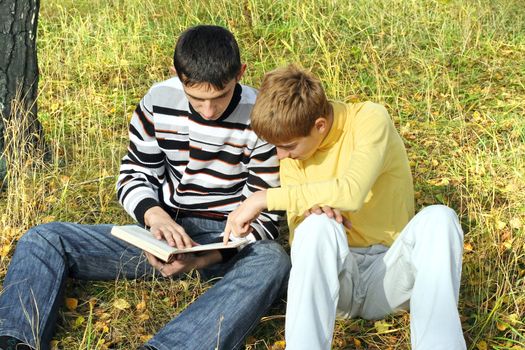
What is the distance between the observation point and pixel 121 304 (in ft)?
11.7

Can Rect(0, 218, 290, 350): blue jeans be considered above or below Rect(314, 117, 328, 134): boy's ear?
below

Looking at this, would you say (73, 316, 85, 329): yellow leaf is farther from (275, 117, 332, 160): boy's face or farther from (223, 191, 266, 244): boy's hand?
(275, 117, 332, 160): boy's face

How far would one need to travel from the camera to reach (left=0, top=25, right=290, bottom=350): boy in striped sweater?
10.3 ft

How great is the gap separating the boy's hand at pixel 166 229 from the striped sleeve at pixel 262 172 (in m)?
0.34

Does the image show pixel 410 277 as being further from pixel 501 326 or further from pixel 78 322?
pixel 78 322

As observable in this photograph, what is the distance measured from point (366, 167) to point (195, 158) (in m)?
0.89

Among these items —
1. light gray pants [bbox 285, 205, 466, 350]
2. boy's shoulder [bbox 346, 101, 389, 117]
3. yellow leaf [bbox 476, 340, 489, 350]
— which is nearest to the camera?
light gray pants [bbox 285, 205, 466, 350]

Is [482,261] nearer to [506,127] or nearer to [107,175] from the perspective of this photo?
[506,127]

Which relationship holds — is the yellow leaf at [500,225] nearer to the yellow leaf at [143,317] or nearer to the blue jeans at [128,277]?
the blue jeans at [128,277]

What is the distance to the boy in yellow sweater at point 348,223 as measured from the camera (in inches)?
108

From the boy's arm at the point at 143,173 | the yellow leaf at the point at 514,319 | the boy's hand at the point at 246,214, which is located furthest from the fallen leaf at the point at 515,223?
the boy's arm at the point at 143,173

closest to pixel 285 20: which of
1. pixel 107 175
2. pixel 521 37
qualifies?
pixel 521 37

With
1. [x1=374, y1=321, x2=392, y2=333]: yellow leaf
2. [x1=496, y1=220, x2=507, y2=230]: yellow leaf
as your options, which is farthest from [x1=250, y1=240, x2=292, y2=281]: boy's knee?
[x1=496, y1=220, x2=507, y2=230]: yellow leaf

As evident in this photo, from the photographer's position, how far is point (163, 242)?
3.21 meters
